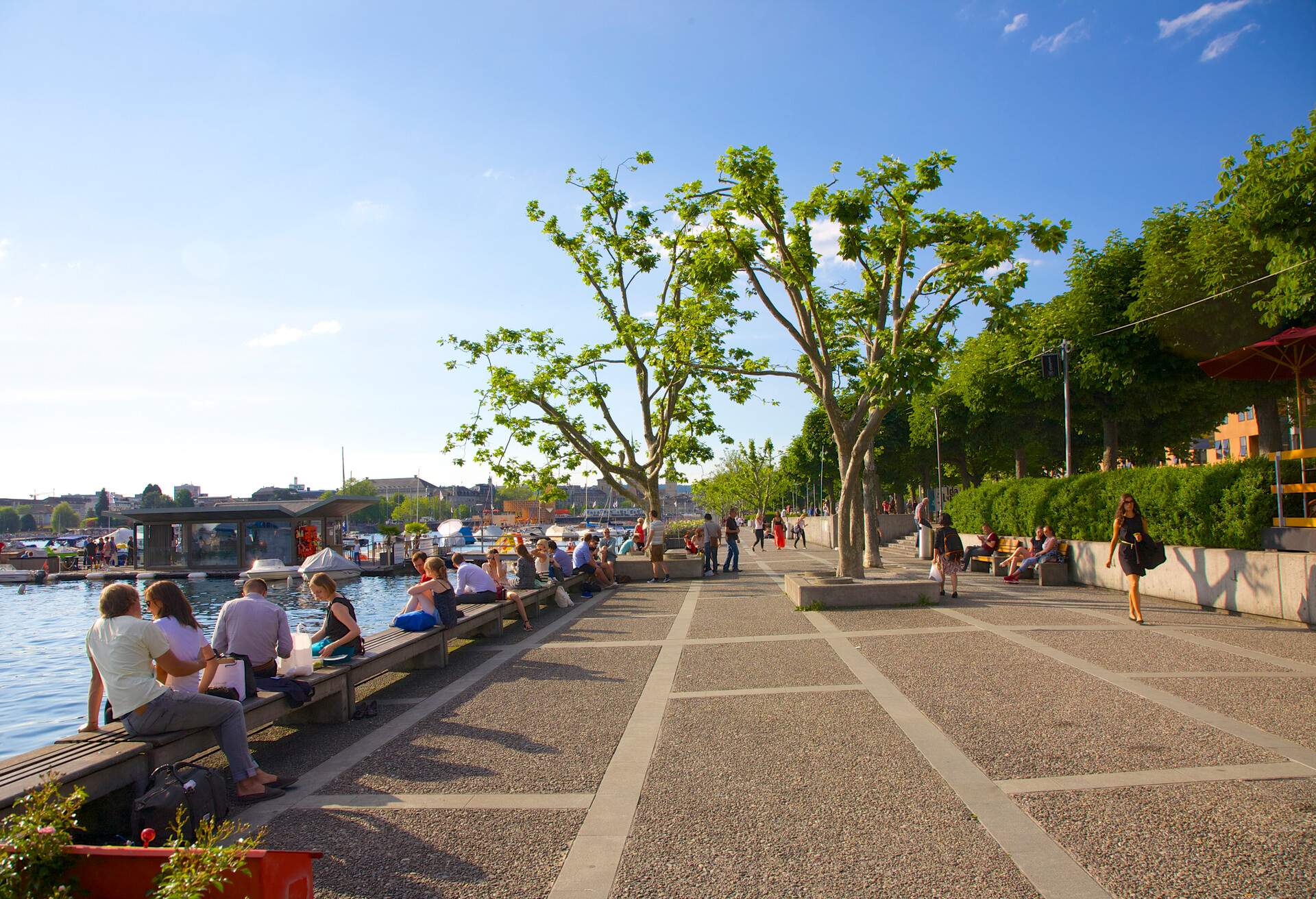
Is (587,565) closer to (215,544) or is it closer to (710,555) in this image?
(710,555)

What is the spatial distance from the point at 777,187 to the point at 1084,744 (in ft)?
39.7

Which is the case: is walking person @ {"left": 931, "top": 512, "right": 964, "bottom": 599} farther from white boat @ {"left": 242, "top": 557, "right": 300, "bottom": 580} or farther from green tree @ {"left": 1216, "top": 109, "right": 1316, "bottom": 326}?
white boat @ {"left": 242, "top": 557, "right": 300, "bottom": 580}

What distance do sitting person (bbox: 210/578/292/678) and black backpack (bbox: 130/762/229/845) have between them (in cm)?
193

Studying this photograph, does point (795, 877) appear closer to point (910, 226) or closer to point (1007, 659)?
point (1007, 659)

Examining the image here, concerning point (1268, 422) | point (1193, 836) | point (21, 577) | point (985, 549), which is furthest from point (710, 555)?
point (21, 577)

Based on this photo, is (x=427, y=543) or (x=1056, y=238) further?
(x=427, y=543)

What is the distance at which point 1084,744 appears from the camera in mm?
5969

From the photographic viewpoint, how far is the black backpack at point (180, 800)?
4.68 metres

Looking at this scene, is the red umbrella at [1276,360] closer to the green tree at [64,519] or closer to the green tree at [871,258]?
the green tree at [871,258]

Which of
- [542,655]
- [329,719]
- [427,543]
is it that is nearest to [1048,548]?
[542,655]

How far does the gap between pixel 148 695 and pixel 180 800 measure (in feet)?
3.16

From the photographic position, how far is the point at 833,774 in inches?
220

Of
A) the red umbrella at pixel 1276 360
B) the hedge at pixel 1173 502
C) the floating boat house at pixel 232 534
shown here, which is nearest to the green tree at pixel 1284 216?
the red umbrella at pixel 1276 360

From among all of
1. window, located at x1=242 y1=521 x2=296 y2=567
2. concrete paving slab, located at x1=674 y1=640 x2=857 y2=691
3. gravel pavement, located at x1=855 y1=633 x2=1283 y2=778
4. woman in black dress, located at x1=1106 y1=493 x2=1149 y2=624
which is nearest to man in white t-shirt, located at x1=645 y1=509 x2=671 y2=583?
concrete paving slab, located at x1=674 y1=640 x2=857 y2=691
